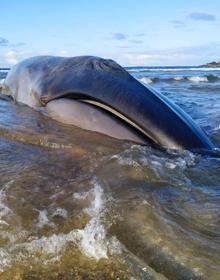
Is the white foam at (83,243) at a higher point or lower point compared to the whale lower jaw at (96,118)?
lower

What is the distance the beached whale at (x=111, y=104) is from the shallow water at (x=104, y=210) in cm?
22

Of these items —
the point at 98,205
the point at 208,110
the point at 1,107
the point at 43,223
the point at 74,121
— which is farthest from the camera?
the point at 208,110

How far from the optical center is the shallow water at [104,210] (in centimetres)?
209

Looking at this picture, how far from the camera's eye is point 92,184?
123 inches

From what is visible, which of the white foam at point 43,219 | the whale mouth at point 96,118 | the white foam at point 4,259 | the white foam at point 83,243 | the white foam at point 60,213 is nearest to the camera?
the white foam at point 4,259

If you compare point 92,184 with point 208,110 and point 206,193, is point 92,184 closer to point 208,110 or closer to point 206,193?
point 206,193

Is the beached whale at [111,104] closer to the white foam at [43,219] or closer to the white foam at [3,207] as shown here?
the white foam at [3,207]

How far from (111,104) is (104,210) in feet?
6.87

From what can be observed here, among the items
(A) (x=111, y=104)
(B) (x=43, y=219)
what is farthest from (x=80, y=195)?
(A) (x=111, y=104)

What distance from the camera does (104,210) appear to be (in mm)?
2635

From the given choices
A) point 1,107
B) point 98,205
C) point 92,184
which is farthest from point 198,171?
point 1,107

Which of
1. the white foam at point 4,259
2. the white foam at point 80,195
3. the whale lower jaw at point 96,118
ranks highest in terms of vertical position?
the whale lower jaw at point 96,118

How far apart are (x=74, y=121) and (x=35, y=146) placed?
0.92 m

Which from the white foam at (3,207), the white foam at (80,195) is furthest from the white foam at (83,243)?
the white foam at (80,195)
